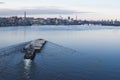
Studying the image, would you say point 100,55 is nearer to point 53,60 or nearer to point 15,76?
point 53,60

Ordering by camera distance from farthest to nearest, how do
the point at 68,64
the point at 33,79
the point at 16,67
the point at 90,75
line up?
the point at 68,64
the point at 16,67
the point at 90,75
the point at 33,79

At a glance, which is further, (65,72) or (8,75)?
(65,72)

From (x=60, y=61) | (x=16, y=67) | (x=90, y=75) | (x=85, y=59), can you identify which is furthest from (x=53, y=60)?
(x=90, y=75)

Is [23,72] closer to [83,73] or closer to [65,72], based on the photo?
[65,72]

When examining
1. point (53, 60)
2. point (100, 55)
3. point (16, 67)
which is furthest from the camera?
point (100, 55)

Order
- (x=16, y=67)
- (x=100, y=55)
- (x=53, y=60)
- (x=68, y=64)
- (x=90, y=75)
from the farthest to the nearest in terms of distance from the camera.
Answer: (x=100, y=55) → (x=53, y=60) → (x=68, y=64) → (x=16, y=67) → (x=90, y=75)

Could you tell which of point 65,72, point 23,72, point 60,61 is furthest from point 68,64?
point 23,72

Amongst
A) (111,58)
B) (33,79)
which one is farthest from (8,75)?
(111,58)

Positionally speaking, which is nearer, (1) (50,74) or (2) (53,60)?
(1) (50,74)

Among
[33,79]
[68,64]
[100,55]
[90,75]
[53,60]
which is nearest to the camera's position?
[33,79]
